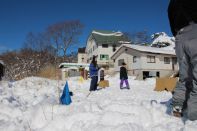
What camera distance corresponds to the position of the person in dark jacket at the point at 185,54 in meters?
3.72

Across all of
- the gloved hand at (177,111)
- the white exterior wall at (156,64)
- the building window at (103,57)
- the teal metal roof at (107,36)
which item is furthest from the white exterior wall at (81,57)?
the gloved hand at (177,111)

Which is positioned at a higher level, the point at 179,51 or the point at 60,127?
the point at 179,51

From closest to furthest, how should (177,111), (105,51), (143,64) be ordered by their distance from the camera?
(177,111) < (143,64) < (105,51)

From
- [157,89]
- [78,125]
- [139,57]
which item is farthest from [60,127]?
[139,57]

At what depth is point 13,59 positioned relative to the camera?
47.4 m

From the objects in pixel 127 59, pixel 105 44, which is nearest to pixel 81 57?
pixel 105 44

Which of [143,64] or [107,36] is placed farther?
[107,36]

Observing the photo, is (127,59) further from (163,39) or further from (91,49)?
(91,49)

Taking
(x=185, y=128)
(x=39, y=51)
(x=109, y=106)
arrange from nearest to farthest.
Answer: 1. (x=185, y=128)
2. (x=109, y=106)
3. (x=39, y=51)

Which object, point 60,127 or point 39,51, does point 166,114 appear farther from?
point 39,51

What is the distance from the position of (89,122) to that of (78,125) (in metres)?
0.18

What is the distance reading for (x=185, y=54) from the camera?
387 cm

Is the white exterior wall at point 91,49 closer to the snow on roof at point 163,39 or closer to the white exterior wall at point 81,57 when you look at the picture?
the white exterior wall at point 81,57

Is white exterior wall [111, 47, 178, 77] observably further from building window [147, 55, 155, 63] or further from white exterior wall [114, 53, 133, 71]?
building window [147, 55, 155, 63]
